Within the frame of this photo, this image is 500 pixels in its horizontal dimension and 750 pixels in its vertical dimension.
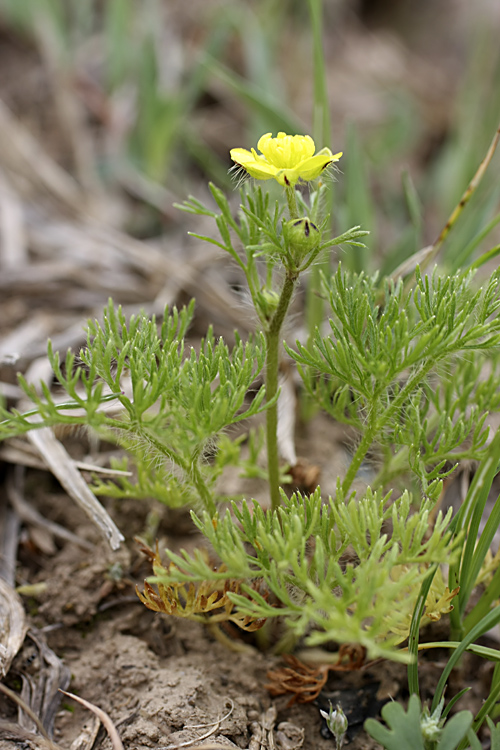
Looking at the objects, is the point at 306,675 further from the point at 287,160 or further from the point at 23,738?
the point at 287,160

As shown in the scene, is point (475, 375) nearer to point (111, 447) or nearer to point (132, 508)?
point (132, 508)

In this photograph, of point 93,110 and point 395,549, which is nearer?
point 395,549

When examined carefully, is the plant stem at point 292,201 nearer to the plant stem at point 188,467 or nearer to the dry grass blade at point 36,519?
the plant stem at point 188,467

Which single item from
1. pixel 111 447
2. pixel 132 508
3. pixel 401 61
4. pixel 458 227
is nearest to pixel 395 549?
pixel 132 508

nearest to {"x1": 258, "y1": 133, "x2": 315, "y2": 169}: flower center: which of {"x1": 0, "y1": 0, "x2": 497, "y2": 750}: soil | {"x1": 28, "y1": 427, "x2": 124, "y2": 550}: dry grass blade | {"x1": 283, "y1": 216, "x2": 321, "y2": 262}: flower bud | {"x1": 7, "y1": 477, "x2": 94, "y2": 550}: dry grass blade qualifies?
{"x1": 283, "y1": 216, "x2": 321, "y2": 262}: flower bud

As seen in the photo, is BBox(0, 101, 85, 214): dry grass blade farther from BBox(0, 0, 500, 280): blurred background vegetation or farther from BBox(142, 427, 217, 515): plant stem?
BBox(142, 427, 217, 515): plant stem

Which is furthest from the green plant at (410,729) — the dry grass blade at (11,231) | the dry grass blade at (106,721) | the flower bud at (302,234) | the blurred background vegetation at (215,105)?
the dry grass blade at (11,231)

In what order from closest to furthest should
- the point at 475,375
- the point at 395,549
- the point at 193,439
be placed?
the point at 395,549 → the point at 193,439 → the point at 475,375
